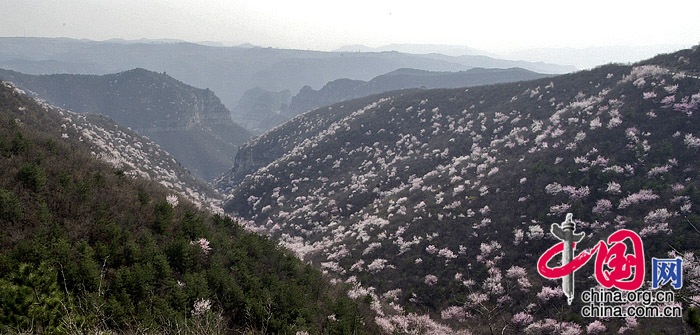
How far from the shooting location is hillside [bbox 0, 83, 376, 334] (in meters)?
6.14

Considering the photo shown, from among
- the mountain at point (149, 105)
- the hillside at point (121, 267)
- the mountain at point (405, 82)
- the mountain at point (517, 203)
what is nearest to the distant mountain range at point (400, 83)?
the mountain at point (405, 82)

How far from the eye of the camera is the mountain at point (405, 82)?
14612cm

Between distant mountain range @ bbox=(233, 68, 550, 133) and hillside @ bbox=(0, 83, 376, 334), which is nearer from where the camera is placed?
hillside @ bbox=(0, 83, 376, 334)

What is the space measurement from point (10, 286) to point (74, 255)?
98.6 inches

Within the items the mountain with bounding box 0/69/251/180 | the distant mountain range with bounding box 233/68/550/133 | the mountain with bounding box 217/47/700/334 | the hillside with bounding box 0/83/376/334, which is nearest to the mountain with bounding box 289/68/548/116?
the distant mountain range with bounding box 233/68/550/133

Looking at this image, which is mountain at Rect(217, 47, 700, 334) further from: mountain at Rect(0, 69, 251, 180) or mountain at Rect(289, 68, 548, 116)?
mountain at Rect(289, 68, 548, 116)

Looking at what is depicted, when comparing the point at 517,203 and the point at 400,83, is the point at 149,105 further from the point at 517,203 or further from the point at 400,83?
the point at 517,203

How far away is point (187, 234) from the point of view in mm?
11266

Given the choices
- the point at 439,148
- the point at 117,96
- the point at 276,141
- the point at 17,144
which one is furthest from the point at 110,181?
the point at 117,96

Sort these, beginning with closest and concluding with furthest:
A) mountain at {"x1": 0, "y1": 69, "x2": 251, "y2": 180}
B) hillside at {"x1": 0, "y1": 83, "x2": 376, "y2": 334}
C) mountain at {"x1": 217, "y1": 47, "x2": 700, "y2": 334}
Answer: hillside at {"x1": 0, "y1": 83, "x2": 376, "y2": 334}
mountain at {"x1": 217, "y1": 47, "x2": 700, "y2": 334}
mountain at {"x1": 0, "y1": 69, "x2": 251, "y2": 180}

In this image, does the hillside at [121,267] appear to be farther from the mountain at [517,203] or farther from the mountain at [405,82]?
the mountain at [405,82]

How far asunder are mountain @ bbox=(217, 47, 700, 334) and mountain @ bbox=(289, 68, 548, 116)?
8952cm

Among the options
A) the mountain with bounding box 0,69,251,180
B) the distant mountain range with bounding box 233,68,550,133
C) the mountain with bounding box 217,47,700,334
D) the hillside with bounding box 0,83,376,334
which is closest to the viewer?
the hillside with bounding box 0,83,376,334

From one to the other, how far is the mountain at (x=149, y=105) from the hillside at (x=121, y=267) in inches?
3833
